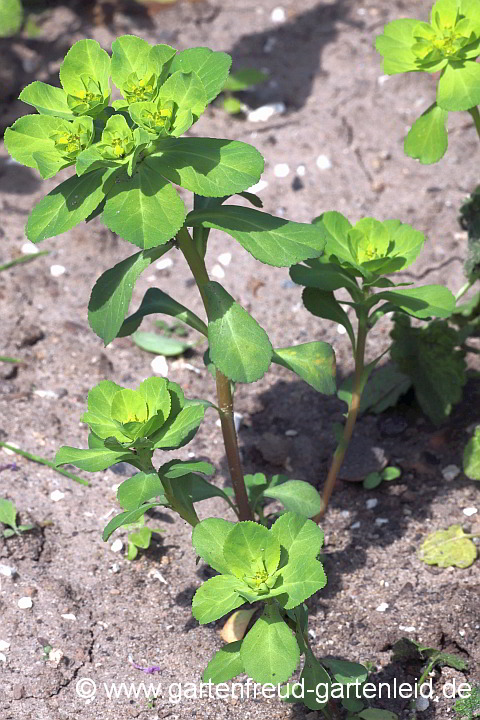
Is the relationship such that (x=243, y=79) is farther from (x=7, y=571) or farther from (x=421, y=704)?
(x=421, y=704)

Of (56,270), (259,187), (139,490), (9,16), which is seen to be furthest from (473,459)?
(9,16)

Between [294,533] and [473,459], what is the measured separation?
0.79 meters

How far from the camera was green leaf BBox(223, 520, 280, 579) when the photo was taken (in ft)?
5.75

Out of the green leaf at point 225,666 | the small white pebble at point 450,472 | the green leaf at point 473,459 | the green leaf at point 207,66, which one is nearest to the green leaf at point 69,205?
the green leaf at point 207,66

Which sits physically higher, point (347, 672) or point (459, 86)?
point (459, 86)

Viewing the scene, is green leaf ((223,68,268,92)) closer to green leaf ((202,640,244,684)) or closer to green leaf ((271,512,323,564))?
green leaf ((271,512,323,564))

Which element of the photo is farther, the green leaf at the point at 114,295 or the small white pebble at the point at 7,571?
the small white pebble at the point at 7,571

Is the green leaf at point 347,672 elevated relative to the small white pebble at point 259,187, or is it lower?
lower

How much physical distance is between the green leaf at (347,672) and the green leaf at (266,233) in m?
0.86

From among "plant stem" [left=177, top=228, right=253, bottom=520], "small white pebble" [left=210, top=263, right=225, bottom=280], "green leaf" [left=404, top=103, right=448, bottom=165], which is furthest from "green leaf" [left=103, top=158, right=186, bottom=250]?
"small white pebble" [left=210, top=263, right=225, bottom=280]

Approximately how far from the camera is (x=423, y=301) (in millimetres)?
2145

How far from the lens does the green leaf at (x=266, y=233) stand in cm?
187

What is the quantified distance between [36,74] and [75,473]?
216 centimetres

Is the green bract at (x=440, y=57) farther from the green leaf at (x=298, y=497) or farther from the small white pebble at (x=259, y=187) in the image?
the small white pebble at (x=259, y=187)
